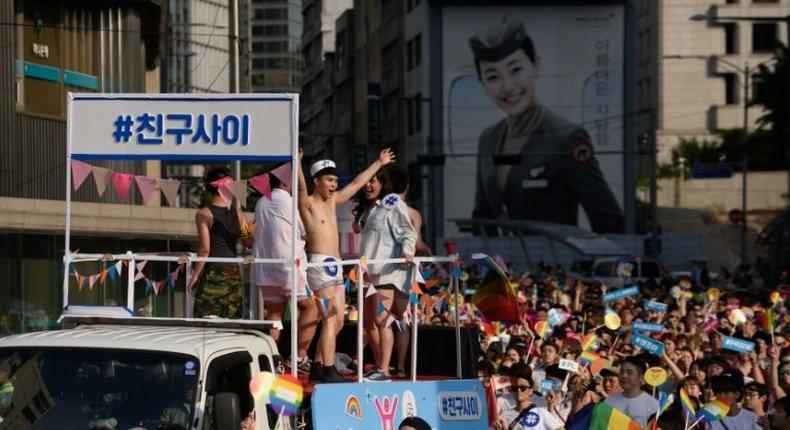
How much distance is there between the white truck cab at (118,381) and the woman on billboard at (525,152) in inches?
2710

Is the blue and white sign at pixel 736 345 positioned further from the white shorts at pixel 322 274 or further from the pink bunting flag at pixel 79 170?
the pink bunting flag at pixel 79 170

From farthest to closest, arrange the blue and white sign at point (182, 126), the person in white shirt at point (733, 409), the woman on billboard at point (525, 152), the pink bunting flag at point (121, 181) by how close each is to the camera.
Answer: the woman on billboard at point (525, 152)
the person in white shirt at point (733, 409)
the pink bunting flag at point (121, 181)
the blue and white sign at point (182, 126)

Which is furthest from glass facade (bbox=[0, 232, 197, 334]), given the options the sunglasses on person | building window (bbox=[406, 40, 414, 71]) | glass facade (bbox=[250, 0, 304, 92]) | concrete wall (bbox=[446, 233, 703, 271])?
glass facade (bbox=[250, 0, 304, 92])

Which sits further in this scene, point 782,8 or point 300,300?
point 782,8

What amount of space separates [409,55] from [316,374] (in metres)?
71.3

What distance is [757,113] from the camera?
338 ft

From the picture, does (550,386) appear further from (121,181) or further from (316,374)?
(121,181)

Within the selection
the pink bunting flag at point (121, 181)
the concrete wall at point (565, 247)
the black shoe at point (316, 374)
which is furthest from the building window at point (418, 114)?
the black shoe at point (316, 374)

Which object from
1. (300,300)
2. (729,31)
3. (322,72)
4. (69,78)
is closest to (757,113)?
(729,31)

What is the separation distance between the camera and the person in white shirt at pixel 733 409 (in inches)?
459

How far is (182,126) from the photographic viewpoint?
10422 millimetres

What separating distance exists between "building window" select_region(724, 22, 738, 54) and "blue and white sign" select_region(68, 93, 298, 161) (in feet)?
313

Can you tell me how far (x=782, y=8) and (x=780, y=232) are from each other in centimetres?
5103

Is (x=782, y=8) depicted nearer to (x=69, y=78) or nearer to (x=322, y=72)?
(x=322, y=72)
